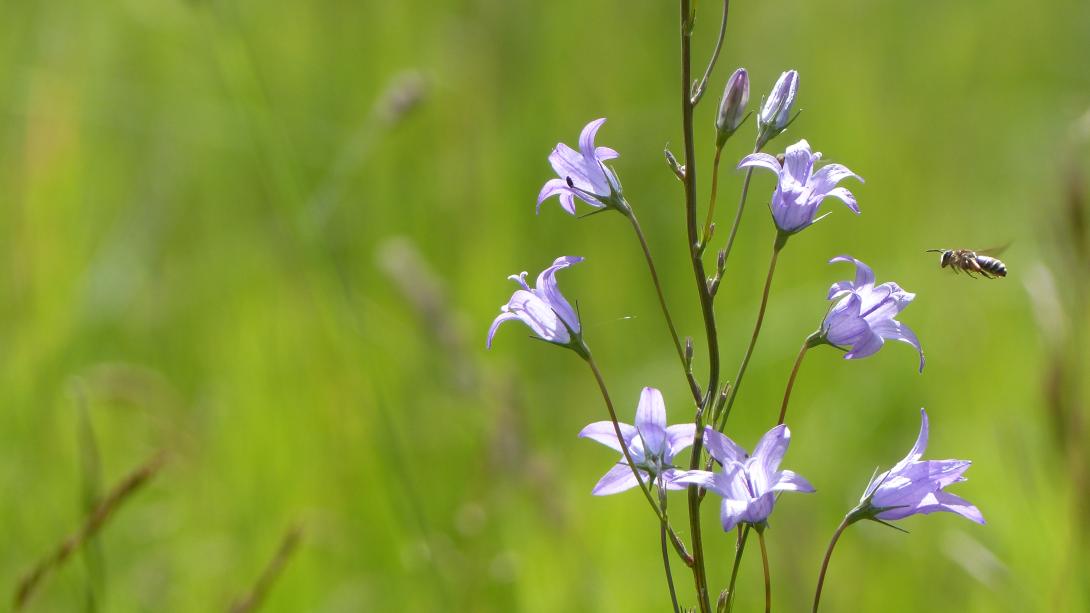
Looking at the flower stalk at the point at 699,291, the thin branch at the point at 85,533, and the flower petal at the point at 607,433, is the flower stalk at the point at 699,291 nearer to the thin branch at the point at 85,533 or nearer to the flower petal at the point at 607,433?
the flower petal at the point at 607,433

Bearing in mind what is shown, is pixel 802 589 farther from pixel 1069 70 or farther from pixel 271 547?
pixel 1069 70

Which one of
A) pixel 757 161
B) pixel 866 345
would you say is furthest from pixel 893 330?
pixel 757 161

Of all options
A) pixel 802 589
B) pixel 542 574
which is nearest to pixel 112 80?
pixel 542 574

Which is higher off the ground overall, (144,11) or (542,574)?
(144,11)

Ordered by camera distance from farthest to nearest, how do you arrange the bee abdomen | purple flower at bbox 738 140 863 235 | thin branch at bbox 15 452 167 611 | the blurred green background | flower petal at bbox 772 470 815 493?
the blurred green background < the bee abdomen < thin branch at bbox 15 452 167 611 < purple flower at bbox 738 140 863 235 < flower petal at bbox 772 470 815 493

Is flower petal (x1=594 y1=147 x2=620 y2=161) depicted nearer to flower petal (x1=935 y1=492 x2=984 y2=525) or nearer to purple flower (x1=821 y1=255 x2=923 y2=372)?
purple flower (x1=821 y1=255 x2=923 y2=372)

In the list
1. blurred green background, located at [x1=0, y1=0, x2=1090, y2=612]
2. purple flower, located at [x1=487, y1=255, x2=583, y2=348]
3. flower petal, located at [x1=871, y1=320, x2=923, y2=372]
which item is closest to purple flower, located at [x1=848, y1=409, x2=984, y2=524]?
flower petal, located at [x1=871, y1=320, x2=923, y2=372]

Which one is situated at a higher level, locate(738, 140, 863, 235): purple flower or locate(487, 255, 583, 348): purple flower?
locate(738, 140, 863, 235): purple flower
